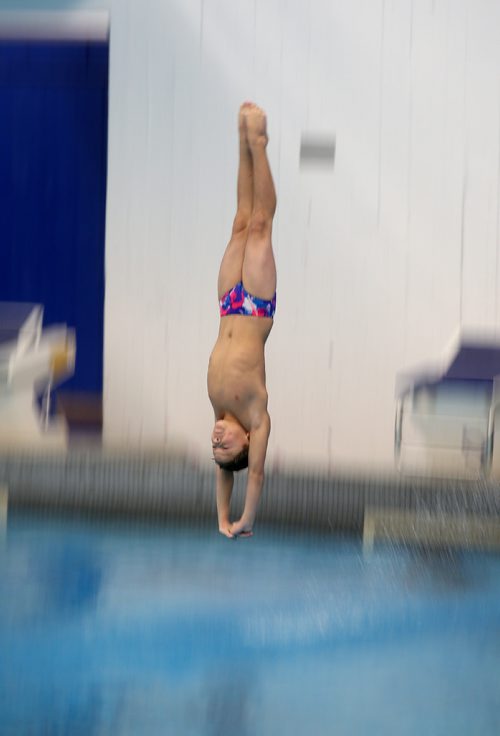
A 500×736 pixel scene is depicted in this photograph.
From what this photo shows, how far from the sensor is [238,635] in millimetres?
5344

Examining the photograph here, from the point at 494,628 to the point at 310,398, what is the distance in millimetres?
3514

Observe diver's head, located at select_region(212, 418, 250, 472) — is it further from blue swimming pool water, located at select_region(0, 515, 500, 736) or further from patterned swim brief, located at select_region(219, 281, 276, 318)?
blue swimming pool water, located at select_region(0, 515, 500, 736)

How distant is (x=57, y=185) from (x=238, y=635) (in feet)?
15.9

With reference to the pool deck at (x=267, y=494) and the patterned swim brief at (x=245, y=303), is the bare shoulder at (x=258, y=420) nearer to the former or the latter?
the patterned swim brief at (x=245, y=303)

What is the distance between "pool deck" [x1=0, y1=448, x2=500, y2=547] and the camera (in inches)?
265

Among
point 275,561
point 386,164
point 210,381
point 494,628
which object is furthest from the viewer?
point 386,164

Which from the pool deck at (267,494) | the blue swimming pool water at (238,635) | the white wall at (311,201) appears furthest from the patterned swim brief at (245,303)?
the white wall at (311,201)

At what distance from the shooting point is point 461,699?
4566mm

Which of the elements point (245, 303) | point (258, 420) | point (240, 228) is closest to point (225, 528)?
point (258, 420)

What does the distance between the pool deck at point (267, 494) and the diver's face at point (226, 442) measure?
8.56 feet

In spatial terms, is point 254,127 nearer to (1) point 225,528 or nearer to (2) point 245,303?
(2) point 245,303

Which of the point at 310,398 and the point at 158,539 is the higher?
the point at 310,398

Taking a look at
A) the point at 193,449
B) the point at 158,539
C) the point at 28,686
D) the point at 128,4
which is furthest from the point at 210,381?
the point at 128,4

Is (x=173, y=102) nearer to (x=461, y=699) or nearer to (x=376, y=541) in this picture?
(x=376, y=541)
